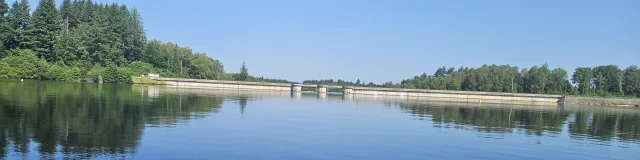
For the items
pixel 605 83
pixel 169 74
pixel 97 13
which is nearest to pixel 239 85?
pixel 169 74

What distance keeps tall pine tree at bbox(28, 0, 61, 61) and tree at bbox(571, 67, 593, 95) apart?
149914 mm

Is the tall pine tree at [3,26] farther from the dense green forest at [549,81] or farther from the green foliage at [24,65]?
the dense green forest at [549,81]

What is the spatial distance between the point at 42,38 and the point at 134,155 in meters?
113

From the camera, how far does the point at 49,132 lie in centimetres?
2231

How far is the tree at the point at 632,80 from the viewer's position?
168m

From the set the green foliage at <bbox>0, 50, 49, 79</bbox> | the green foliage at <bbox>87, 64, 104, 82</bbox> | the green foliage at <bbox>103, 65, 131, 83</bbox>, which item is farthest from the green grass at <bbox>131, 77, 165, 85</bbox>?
the green foliage at <bbox>0, 50, 49, 79</bbox>

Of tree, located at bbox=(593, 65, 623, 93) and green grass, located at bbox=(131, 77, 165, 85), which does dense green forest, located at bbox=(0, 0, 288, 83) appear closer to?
green grass, located at bbox=(131, 77, 165, 85)

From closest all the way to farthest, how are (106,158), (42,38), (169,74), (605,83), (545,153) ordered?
(106,158) → (545,153) → (42,38) → (169,74) → (605,83)

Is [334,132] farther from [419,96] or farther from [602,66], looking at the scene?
[602,66]

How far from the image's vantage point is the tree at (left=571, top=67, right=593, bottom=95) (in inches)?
7077

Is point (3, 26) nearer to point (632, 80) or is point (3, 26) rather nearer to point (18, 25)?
point (18, 25)

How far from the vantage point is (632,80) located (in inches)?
6668

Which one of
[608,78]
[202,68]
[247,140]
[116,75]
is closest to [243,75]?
[202,68]

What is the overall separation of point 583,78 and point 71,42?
500ft
